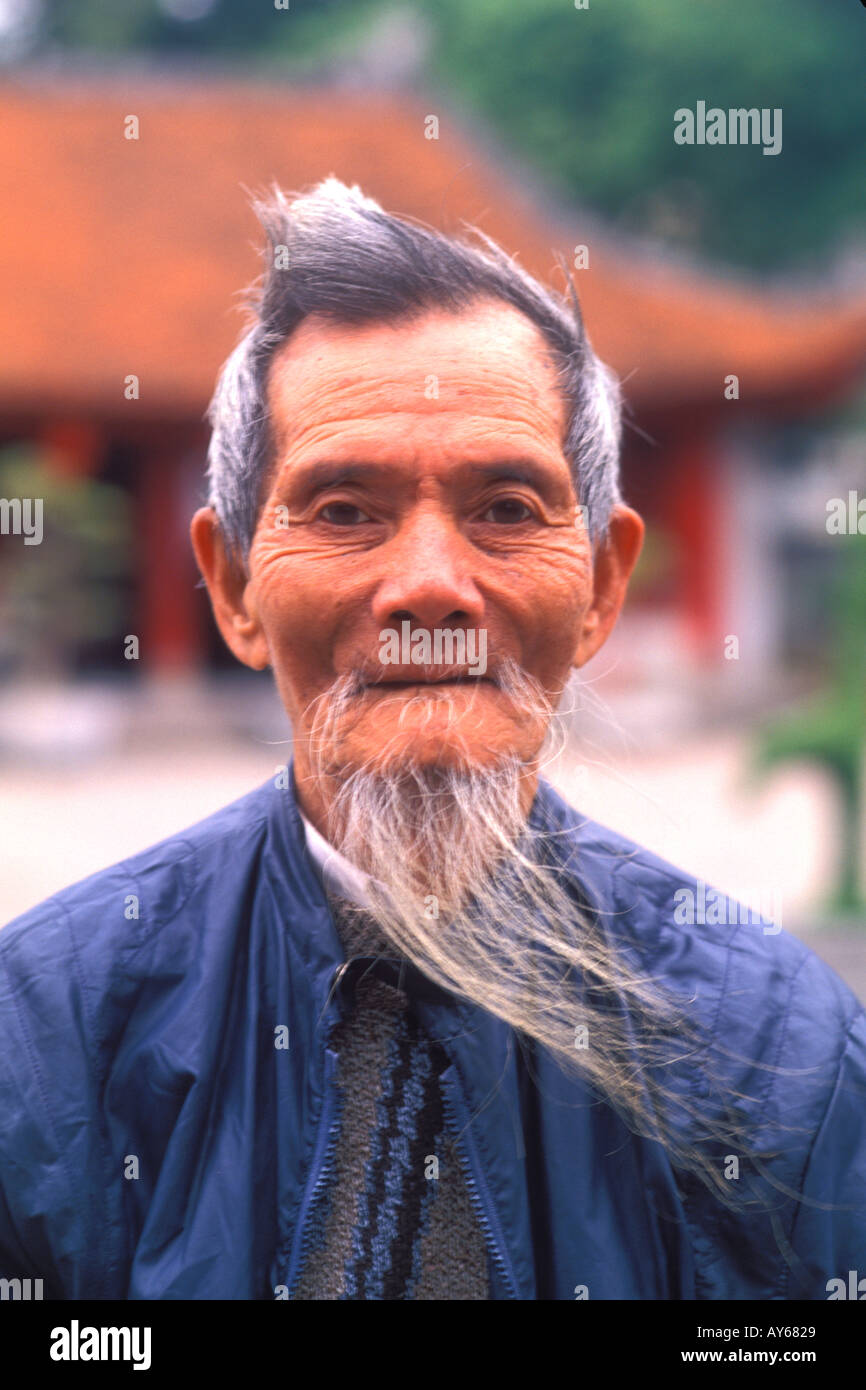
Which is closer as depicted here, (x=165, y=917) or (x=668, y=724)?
(x=165, y=917)

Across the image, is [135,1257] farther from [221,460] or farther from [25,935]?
A: [221,460]

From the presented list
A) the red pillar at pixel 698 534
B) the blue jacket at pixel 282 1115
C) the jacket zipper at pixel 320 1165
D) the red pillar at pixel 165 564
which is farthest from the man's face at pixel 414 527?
the red pillar at pixel 698 534

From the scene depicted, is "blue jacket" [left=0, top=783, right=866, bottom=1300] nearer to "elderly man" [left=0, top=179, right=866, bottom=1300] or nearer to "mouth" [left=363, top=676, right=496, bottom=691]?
"elderly man" [left=0, top=179, right=866, bottom=1300]

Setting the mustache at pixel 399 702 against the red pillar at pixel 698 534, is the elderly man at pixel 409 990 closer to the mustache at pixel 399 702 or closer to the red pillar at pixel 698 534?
the mustache at pixel 399 702

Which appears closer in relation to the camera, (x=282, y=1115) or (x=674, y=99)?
(x=282, y=1115)

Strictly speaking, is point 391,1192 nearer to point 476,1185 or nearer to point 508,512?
point 476,1185

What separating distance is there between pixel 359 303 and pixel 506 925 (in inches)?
25.9

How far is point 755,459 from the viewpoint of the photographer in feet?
41.8

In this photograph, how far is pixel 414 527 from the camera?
1.43m

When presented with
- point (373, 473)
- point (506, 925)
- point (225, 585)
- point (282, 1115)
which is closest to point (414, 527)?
point (373, 473)

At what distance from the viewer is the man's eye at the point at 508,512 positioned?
1477 millimetres

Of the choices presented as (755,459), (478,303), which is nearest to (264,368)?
(478,303)

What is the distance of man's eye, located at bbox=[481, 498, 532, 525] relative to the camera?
1477 mm
